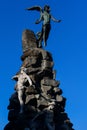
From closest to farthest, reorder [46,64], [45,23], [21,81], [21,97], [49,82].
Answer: [21,97], [21,81], [49,82], [46,64], [45,23]

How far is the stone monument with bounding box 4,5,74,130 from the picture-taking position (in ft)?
89.5

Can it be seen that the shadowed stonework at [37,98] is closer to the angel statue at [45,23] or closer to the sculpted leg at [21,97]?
the sculpted leg at [21,97]

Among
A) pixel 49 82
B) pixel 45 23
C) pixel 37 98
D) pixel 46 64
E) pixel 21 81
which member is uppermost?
pixel 45 23

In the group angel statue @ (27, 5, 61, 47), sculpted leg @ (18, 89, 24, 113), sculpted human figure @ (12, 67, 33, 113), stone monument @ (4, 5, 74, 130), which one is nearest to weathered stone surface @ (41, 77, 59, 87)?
stone monument @ (4, 5, 74, 130)

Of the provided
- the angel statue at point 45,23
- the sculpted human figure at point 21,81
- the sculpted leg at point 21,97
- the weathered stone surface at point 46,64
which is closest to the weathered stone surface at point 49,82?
the weathered stone surface at point 46,64

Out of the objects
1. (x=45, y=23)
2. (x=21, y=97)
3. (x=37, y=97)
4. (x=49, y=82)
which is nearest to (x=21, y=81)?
(x=21, y=97)

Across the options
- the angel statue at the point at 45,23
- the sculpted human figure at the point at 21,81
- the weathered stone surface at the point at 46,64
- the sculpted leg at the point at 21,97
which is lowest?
the sculpted leg at the point at 21,97

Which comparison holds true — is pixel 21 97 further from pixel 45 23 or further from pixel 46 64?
pixel 45 23

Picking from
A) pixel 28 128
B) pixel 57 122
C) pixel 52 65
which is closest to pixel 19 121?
pixel 28 128

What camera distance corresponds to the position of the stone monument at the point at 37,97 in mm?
27266

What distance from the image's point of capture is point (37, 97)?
28.0 metres

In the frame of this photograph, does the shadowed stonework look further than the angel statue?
No

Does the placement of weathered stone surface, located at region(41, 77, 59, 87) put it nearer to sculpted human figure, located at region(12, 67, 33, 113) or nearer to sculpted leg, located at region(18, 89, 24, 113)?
sculpted human figure, located at region(12, 67, 33, 113)

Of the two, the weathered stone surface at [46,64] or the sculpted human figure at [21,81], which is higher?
the weathered stone surface at [46,64]
